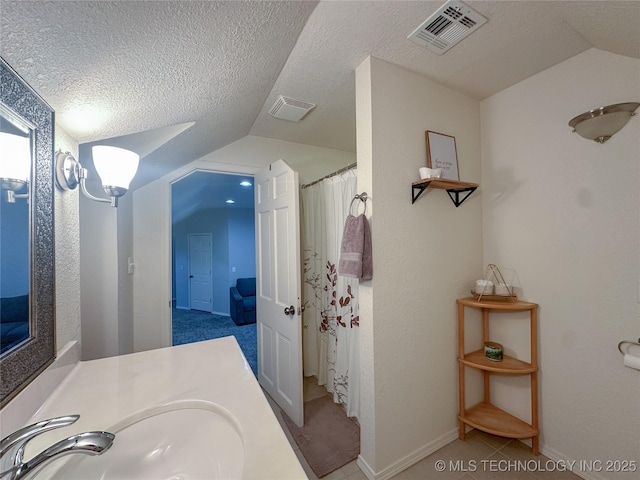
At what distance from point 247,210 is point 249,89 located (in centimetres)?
412

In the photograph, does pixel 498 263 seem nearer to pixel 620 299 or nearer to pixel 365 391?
pixel 620 299

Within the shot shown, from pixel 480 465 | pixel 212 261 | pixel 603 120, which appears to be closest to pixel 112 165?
pixel 603 120

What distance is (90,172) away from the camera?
1627 millimetres

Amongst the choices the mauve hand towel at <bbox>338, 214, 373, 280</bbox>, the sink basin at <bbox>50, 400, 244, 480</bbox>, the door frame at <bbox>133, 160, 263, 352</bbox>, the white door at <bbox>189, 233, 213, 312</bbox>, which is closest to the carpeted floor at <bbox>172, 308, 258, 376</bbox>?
the white door at <bbox>189, 233, 213, 312</bbox>

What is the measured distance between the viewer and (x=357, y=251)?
136 cm

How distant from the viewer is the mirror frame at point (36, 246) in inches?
25.0

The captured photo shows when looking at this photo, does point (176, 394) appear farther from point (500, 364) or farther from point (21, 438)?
point (500, 364)

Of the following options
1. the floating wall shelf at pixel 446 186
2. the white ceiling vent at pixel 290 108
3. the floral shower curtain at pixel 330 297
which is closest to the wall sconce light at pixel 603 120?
the floating wall shelf at pixel 446 186

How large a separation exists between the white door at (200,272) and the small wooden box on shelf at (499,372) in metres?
5.07

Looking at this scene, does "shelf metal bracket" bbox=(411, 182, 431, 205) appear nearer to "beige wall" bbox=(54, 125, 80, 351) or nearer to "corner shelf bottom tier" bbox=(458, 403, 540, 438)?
"corner shelf bottom tier" bbox=(458, 403, 540, 438)

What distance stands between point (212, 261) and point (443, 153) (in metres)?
5.14

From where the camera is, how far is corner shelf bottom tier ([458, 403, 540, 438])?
4.99 ft

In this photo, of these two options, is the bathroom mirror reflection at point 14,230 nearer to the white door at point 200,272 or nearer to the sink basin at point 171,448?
the sink basin at point 171,448

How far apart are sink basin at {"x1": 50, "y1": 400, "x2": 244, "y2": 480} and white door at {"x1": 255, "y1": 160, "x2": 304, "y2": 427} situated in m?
1.10
